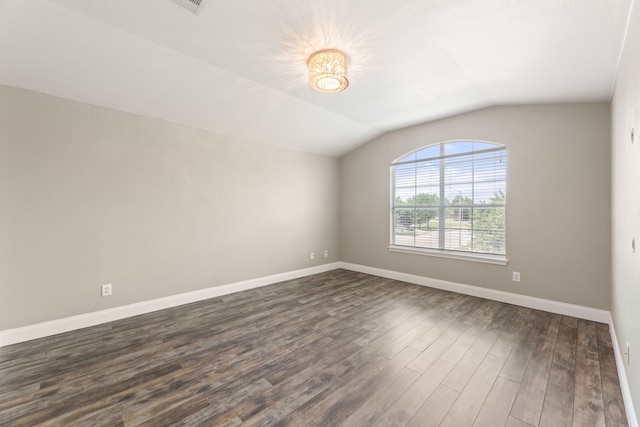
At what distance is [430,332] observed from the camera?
8.95 ft

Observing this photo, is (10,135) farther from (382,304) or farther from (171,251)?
(382,304)

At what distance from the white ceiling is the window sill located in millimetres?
2112

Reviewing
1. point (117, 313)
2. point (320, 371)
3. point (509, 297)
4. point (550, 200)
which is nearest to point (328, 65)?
point (320, 371)

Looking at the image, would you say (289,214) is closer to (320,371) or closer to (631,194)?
(320,371)

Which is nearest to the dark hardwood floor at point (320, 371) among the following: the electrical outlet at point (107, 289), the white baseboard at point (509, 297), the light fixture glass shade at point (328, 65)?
the white baseboard at point (509, 297)

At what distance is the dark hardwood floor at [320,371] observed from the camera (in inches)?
64.1

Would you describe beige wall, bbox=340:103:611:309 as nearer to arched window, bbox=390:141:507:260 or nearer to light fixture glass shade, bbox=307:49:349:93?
arched window, bbox=390:141:507:260

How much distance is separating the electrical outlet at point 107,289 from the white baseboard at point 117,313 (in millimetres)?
182

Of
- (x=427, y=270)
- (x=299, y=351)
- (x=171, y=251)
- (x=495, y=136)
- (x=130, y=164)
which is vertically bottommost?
(x=299, y=351)

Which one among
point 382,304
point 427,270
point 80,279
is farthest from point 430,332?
point 80,279

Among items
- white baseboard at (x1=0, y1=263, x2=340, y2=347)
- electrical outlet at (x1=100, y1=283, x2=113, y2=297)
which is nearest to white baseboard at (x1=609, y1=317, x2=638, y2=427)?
white baseboard at (x1=0, y1=263, x2=340, y2=347)

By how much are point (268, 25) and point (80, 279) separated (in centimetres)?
322

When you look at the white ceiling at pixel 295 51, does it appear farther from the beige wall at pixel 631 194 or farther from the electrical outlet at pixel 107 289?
the electrical outlet at pixel 107 289

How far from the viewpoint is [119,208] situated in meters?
3.09
